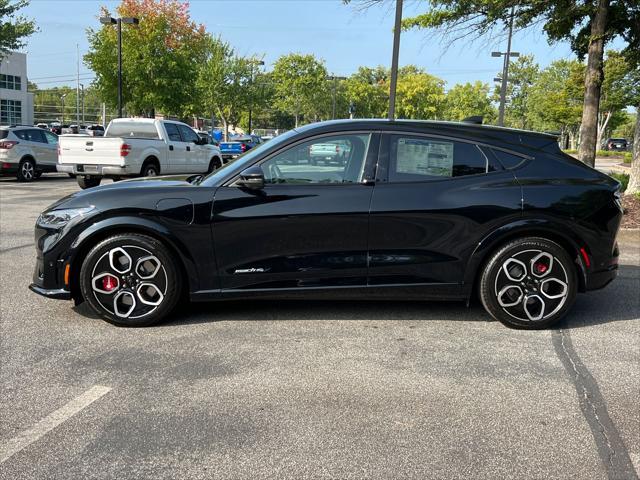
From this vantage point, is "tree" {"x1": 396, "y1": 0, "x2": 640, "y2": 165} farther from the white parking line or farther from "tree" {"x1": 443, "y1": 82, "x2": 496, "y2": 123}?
"tree" {"x1": 443, "y1": 82, "x2": 496, "y2": 123}

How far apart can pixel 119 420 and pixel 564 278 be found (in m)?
3.47

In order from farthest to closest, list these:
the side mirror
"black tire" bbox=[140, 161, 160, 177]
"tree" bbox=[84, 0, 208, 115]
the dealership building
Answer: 1. the dealership building
2. "tree" bbox=[84, 0, 208, 115]
3. "black tire" bbox=[140, 161, 160, 177]
4. the side mirror

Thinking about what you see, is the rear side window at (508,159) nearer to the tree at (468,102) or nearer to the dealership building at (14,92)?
the tree at (468,102)

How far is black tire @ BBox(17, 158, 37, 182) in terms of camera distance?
17103 millimetres

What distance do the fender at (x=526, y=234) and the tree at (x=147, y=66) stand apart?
1211 inches

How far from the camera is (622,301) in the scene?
18.6ft

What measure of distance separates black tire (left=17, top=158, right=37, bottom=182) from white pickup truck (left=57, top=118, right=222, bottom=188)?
2528 mm

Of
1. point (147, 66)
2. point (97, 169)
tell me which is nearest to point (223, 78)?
point (147, 66)

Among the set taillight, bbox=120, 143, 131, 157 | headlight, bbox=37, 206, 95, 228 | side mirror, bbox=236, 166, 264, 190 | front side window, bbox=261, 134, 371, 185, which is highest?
taillight, bbox=120, 143, 131, 157

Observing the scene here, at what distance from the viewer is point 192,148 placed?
17.1 metres

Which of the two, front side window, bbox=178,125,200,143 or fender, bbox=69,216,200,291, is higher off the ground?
front side window, bbox=178,125,200,143

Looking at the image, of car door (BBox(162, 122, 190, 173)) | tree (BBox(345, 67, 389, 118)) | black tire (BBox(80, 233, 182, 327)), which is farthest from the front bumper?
tree (BBox(345, 67, 389, 118))

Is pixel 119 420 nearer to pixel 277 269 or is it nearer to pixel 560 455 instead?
pixel 277 269

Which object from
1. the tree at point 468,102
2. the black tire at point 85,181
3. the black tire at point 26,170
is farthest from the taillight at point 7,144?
the tree at point 468,102
